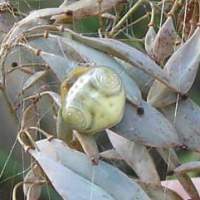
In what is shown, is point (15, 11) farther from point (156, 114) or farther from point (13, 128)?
point (156, 114)

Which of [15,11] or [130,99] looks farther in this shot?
[15,11]

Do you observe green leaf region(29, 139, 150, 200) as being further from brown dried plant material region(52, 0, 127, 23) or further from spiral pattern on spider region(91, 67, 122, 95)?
brown dried plant material region(52, 0, 127, 23)

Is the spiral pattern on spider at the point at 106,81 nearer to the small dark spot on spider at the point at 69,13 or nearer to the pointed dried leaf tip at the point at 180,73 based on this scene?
the pointed dried leaf tip at the point at 180,73

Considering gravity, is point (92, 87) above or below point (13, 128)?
above

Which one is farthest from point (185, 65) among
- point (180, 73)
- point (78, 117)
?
point (78, 117)

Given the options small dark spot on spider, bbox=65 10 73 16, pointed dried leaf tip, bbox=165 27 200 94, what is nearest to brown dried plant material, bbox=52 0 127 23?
small dark spot on spider, bbox=65 10 73 16

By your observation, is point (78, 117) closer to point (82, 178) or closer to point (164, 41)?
point (82, 178)

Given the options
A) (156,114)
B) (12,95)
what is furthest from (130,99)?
(12,95)

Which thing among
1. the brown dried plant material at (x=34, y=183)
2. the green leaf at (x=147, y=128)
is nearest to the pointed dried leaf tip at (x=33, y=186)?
the brown dried plant material at (x=34, y=183)
